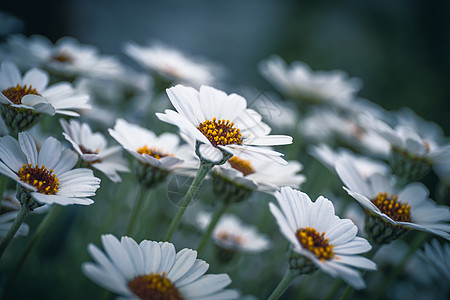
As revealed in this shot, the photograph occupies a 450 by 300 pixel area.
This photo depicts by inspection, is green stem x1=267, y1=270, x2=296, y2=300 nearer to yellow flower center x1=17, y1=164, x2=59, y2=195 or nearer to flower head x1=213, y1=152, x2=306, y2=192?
flower head x1=213, y1=152, x2=306, y2=192

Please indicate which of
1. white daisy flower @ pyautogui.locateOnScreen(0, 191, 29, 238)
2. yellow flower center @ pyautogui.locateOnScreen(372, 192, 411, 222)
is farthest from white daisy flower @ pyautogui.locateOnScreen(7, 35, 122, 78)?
yellow flower center @ pyautogui.locateOnScreen(372, 192, 411, 222)

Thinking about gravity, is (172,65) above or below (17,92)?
above

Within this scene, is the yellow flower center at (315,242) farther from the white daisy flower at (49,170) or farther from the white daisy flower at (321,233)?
the white daisy flower at (49,170)

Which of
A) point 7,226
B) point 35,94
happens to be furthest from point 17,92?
point 7,226

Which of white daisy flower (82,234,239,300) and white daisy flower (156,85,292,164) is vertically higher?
white daisy flower (156,85,292,164)

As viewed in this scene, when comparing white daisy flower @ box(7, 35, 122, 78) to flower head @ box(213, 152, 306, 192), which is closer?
flower head @ box(213, 152, 306, 192)

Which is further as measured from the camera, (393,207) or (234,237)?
Answer: (234,237)

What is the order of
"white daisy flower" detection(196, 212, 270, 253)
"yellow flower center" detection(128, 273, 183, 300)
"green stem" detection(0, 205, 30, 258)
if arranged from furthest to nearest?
"white daisy flower" detection(196, 212, 270, 253), "green stem" detection(0, 205, 30, 258), "yellow flower center" detection(128, 273, 183, 300)

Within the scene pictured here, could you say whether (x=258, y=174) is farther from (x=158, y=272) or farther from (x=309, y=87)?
(x=309, y=87)
